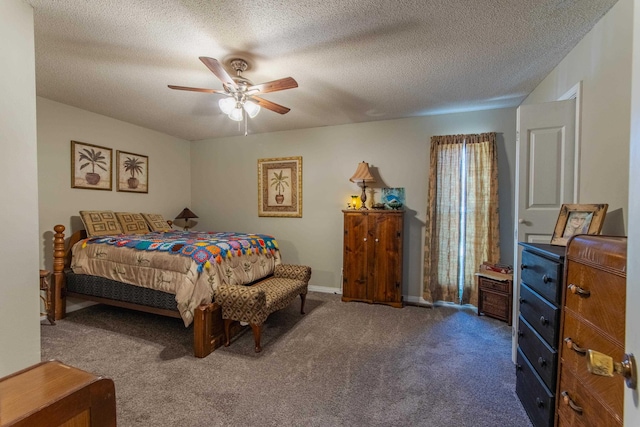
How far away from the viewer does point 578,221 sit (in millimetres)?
1659

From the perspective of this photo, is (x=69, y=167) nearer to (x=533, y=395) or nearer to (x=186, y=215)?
(x=186, y=215)

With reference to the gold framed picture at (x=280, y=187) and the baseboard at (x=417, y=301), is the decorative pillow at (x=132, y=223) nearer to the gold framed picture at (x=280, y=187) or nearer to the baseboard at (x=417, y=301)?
the gold framed picture at (x=280, y=187)

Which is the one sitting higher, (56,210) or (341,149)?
(341,149)

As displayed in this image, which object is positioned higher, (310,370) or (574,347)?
(574,347)

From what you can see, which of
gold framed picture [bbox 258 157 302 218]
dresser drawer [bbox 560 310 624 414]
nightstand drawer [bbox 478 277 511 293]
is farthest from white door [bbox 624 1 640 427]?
gold framed picture [bbox 258 157 302 218]

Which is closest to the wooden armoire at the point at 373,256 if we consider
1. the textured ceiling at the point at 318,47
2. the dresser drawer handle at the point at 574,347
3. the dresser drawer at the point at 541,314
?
the textured ceiling at the point at 318,47

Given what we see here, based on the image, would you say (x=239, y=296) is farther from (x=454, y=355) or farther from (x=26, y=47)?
Result: (x=26, y=47)

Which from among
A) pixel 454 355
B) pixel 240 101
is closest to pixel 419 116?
pixel 240 101

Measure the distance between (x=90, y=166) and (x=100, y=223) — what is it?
80cm

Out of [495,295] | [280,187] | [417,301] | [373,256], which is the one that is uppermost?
[280,187]

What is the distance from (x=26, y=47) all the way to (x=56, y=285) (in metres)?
2.61

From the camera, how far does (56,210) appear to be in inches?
130

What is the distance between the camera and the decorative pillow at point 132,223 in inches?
146

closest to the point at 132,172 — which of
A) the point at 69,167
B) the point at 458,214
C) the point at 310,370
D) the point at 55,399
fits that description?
the point at 69,167
